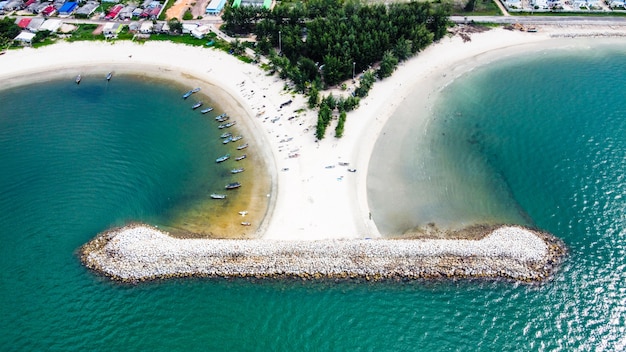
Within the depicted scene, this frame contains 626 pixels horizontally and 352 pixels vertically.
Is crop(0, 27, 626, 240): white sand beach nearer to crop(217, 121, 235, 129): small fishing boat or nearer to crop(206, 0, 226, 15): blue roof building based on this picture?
crop(217, 121, 235, 129): small fishing boat

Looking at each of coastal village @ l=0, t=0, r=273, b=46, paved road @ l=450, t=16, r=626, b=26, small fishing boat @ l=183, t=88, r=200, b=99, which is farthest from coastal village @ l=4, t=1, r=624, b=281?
paved road @ l=450, t=16, r=626, b=26

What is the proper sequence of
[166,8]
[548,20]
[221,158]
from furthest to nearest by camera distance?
[166,8] < [548,20] < [221,158]

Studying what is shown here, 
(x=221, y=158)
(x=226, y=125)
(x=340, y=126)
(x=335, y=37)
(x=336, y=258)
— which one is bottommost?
(x=336, y=258)

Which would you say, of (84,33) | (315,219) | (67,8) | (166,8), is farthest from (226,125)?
(67,8)

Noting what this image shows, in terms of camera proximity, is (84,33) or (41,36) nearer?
(41,36)

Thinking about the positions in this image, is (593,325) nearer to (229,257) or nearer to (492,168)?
(492,168)

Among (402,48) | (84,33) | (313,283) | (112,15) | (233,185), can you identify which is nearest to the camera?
(313,283)

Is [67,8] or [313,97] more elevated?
[67,8]

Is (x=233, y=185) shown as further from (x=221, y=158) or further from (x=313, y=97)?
(x=313, y=97)
